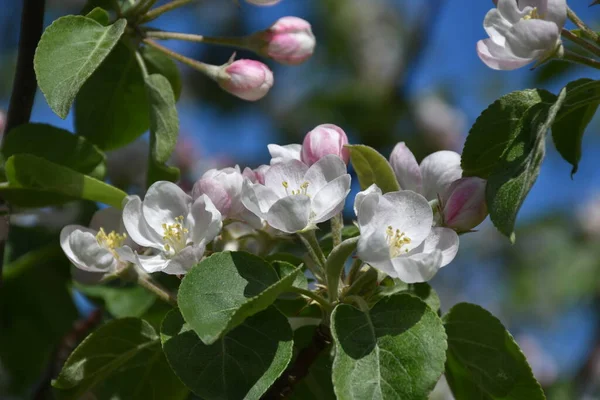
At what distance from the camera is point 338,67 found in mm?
5438

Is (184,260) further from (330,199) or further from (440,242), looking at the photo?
(440,242)

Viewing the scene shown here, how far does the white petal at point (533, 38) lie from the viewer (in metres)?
1.23

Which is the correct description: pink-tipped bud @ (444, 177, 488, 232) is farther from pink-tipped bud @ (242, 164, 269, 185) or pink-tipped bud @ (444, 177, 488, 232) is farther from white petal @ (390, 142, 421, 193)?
pink-tipped bud @ (242, 164, 269, 185)

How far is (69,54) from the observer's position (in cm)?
134

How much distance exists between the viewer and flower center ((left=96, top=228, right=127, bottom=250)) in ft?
4.44

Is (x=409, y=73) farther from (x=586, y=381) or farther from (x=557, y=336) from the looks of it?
(x=557, y=336)

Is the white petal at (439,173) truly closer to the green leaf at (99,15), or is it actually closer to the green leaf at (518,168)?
the green leaf at (518,168)

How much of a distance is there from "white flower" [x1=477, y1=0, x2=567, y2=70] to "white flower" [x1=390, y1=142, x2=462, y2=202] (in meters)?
0.17

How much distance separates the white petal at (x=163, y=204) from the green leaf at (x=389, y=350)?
1.07ft

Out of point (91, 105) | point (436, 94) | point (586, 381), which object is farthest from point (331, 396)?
point (436, 94)

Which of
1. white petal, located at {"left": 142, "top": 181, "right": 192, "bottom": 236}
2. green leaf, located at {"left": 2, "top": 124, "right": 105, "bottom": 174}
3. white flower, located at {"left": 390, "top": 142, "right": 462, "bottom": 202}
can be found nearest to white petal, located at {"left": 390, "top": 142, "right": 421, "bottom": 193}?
white flower, located at {"left": 390, "top": 142, "right": 462, "bottom": 202}

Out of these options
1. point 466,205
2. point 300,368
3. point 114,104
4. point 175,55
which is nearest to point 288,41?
point 175,55

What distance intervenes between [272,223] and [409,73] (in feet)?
9.70

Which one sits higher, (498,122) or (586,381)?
(498,122)
